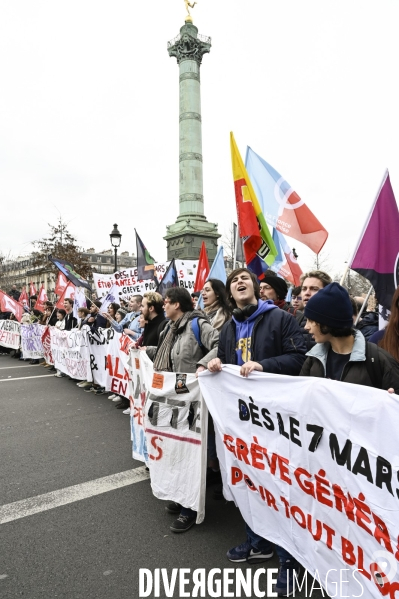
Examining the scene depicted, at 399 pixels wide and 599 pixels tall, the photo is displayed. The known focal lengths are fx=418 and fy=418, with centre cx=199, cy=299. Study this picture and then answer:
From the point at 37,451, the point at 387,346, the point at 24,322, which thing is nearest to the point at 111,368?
the point at 37,451

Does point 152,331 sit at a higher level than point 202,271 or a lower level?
lower

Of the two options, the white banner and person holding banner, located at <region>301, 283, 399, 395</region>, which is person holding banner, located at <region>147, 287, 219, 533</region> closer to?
person holding banner, located at <region>301, 283, 399, 395</region>

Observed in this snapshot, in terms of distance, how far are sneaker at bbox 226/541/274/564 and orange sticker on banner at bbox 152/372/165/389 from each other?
4.29 feet

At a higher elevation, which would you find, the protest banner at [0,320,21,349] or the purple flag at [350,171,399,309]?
the purple flag at [350,171,399,309]

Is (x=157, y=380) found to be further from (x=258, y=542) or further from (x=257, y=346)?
(x=258, y=542)

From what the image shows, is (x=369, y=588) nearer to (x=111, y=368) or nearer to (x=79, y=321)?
(x=111, y=368)

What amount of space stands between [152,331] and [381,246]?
2.68m

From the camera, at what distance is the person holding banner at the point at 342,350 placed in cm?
227

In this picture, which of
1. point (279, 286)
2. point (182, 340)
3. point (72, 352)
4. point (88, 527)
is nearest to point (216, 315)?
point (182, 340)

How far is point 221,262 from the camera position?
6.70m

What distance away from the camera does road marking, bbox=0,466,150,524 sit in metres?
3.43

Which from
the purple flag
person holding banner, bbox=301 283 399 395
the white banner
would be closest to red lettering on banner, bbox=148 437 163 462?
person holding banner, bbox=301 283 399 395

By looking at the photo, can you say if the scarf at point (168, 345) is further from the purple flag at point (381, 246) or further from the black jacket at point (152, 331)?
the purple flag at point (381, 246)

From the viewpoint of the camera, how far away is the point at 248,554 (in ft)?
9.12
